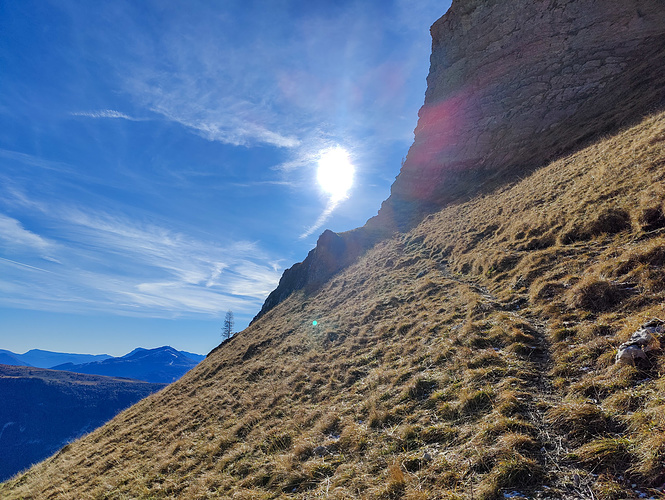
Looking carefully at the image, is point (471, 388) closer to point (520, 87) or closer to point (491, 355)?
point (491, 355)

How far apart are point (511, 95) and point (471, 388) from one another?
130ft

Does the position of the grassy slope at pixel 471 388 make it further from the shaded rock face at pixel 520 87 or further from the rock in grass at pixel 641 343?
the shaded rock face at pixel 520 87

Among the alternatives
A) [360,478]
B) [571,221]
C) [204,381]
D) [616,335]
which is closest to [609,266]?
[616,335]

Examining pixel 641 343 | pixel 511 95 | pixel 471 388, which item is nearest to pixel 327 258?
pixel 511 95

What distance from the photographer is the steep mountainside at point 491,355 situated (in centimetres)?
539

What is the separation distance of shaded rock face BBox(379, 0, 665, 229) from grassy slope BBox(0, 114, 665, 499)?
27.9 feet

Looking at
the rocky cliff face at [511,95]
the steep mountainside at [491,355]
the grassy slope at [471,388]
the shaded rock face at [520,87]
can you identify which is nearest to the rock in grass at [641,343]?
the steep mountainside at [491,355]

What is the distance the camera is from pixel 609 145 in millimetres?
18062

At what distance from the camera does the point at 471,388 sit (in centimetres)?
759

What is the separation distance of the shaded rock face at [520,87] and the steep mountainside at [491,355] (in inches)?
9.9

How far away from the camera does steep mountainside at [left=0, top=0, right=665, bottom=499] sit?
5.39 meters

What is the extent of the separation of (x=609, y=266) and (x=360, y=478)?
10.3 meters

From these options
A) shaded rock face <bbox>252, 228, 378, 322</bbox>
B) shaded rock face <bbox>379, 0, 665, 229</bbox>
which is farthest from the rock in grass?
shaded rock face <bbox>252, 228, 378, 322</bbox>

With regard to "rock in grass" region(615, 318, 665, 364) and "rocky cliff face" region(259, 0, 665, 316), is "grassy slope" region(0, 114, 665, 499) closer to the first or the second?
"rock in grass" region(615, 318, 665, 364)
